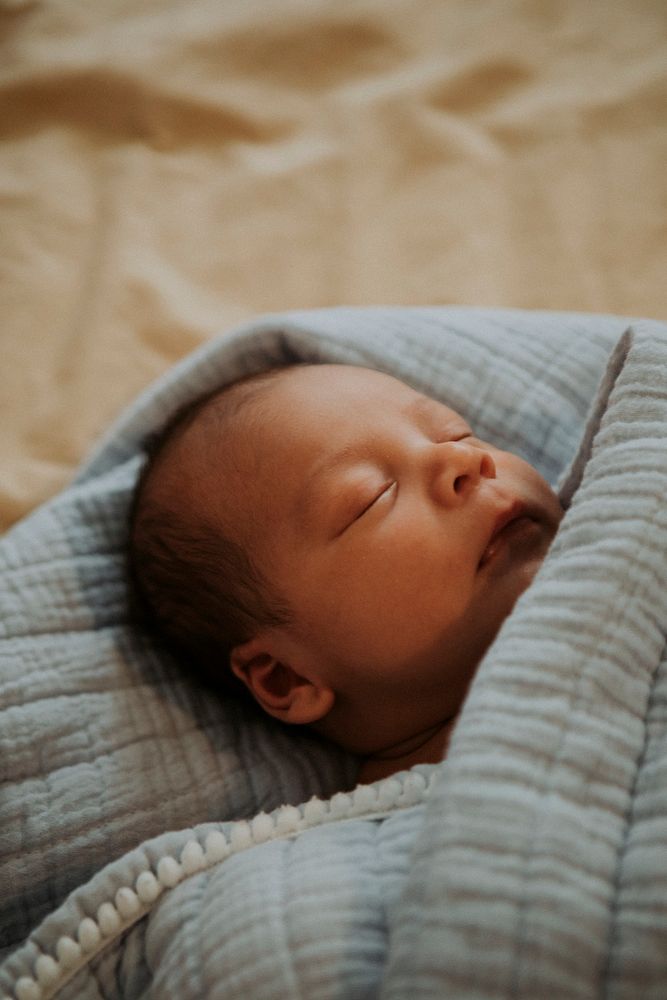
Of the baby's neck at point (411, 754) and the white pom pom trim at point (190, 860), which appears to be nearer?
the white pom pom trim at point (190, 860)

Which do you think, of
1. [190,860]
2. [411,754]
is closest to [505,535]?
[411,754]

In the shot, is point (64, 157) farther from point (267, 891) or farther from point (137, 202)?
point (267, 891)

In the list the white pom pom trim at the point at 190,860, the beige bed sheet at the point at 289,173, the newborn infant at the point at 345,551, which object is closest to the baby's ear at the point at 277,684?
the newborn infant at the point at 345,551

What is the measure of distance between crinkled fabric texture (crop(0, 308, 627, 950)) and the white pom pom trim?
10cm

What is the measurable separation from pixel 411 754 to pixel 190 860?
0.83ft

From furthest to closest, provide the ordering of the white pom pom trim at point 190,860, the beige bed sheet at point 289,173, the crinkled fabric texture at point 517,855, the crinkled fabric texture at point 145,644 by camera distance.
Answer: the beige bed sheet at point 289,173
the crinkled fabric texture at point 145,644
the white pom pom trim at point 190,860
the crinkled fabric texture at point 517,855

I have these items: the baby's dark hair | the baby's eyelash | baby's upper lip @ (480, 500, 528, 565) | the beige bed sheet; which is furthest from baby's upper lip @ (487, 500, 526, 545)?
the beige bed sheet

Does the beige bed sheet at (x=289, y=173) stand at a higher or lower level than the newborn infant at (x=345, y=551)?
higher

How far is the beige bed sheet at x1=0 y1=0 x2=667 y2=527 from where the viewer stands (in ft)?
4.07

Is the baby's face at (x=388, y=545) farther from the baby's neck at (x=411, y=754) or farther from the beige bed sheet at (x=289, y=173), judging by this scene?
the beige bed sheet at (x=289, y=173)

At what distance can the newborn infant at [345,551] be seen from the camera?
84cm

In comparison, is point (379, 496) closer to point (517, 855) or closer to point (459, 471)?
point (459, 471)

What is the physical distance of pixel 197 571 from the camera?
3.00 feet

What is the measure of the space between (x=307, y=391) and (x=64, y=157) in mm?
710
